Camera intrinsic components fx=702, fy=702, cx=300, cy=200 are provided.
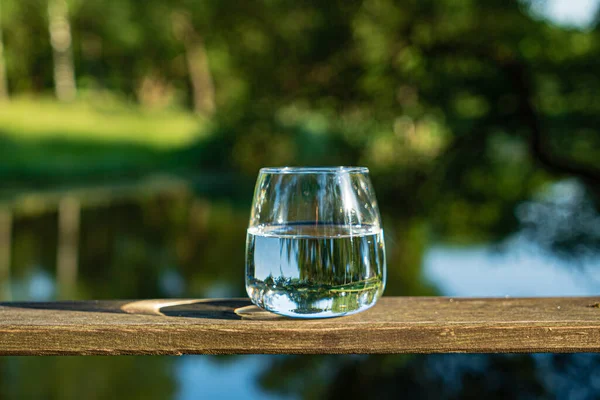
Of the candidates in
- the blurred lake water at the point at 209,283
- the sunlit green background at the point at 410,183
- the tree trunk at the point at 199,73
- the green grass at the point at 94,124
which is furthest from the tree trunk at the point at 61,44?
the sunlit green background at the point at 410,183

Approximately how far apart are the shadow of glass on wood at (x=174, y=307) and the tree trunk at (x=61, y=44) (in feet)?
96.9

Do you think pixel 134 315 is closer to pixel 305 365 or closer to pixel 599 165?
pixel 305 365

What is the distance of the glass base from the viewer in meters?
1.00

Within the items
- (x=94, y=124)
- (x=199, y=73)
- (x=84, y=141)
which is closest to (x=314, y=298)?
(x=84, y=141)

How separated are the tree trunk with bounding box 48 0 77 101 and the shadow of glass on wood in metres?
29.5

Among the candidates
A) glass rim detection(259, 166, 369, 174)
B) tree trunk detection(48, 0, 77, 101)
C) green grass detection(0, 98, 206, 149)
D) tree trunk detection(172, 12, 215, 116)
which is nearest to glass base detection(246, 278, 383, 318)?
glass rim detection(259, 166, 369, 174)

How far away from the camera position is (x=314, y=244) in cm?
100

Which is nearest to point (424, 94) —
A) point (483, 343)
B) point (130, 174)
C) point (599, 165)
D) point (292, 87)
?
point (292, 87)

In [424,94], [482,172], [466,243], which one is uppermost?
[424,94]

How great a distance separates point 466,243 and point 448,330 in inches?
389

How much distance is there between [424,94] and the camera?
252 inches

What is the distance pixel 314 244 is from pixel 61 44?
104 feet

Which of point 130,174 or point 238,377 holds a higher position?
point 130,174

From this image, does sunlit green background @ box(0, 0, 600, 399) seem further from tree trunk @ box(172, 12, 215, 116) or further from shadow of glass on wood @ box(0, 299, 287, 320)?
tree trunk @ box(172, 12, 215, 116)
